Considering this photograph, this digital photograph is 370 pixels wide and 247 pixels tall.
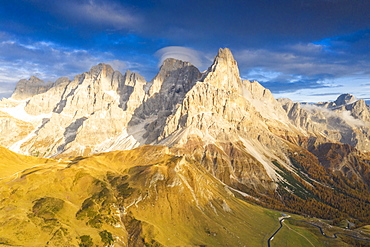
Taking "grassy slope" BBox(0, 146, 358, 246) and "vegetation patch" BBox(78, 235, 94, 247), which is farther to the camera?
"grassy slope" BBox(0, 146, 358, 246)

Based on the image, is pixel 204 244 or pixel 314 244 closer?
pixel 204 244

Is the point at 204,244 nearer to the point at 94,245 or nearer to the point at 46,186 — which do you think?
the point at 94,245

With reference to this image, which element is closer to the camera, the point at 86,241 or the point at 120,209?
the point at 86,241

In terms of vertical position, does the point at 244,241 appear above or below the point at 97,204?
below

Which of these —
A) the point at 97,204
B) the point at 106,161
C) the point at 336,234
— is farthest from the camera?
the point at 106,161

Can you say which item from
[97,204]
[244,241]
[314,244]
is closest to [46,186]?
[97,204]

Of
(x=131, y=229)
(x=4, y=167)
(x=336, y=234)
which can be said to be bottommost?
(x=336, y=234)

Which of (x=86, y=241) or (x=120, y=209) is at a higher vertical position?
(x=86, y=241)

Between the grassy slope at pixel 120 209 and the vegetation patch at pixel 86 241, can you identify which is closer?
the vegetation patch at pixel 86 241
